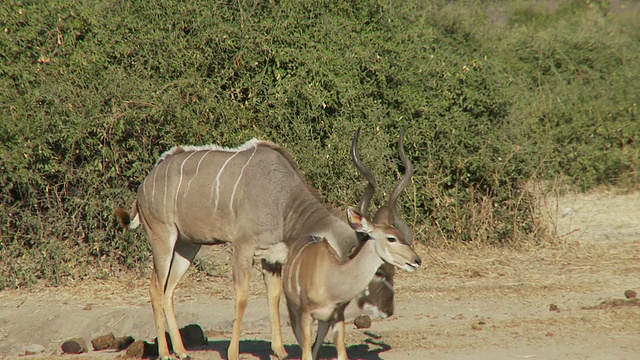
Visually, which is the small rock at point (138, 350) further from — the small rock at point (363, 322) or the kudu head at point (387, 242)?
the kudu head at point (387, 242)

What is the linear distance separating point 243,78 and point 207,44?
17.7 inches

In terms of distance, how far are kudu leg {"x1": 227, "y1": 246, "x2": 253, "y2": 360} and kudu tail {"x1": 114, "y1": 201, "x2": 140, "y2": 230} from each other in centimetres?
93

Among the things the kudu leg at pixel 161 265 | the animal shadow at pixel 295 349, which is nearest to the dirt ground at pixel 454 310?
the animal shadow at pixel 295 349

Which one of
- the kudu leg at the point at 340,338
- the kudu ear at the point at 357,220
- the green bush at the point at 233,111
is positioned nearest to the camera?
the kudu ear at the point at 357,220

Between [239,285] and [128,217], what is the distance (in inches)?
40.0

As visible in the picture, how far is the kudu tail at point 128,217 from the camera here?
5.30 m

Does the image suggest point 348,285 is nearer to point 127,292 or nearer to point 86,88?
point 127,292

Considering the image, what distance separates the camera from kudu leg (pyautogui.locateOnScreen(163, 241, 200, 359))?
5.07 m

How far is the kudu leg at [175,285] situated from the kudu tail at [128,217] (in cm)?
34

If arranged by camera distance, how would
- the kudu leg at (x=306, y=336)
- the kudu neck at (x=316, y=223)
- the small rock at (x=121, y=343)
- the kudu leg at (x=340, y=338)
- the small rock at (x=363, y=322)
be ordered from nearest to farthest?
the kudu leg at (x=306, y=336) < the kudu leg at (x=340, y=338) < the kudu neck at (x=316, y=223) < the small rock at (x=121, y=343) < the small rock at (x=363, y=322)

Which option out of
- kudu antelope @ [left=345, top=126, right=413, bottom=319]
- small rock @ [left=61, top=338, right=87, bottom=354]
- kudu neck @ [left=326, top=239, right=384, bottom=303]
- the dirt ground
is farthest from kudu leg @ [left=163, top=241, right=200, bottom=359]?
kudu neck @ [left=326, top=239, right=384, bottom=303]

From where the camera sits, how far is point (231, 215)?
4.91 metres

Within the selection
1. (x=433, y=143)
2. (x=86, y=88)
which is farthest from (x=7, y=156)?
(x=433, y=143)

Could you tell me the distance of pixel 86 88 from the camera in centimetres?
697
